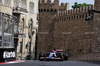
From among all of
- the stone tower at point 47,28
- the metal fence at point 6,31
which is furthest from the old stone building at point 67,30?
the metal fence at point 6,31

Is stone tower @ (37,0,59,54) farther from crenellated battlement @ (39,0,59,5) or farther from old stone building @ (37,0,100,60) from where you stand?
crenellated battlement @ (39,0,59,5)

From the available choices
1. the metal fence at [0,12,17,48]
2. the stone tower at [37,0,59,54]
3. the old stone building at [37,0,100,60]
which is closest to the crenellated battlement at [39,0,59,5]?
the old stone building at [37,0,100,60]

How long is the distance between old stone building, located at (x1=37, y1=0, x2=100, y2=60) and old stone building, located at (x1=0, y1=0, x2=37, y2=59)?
8.47 m

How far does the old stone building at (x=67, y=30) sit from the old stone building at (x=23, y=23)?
847 cm

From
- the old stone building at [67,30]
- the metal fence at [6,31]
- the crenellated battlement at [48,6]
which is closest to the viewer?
the metal fence at [6,31]

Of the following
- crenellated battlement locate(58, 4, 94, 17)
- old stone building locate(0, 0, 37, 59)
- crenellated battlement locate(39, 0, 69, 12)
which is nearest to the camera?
old stone building locate(0, 0, 37, 59)

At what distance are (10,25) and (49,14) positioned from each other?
4317 centimetres

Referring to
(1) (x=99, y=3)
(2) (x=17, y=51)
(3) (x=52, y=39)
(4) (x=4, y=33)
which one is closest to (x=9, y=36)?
(4) (x=4, y=33)

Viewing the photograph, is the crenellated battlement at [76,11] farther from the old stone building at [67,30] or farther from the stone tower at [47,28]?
the stone tower at [47,28]

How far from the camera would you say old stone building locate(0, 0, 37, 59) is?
4322 cm

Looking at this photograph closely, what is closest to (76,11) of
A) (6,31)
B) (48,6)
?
(48,6)

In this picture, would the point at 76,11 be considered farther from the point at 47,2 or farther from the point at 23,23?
the point at 23,23

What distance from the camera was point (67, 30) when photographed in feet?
196

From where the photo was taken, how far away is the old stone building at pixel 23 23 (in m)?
43.2
